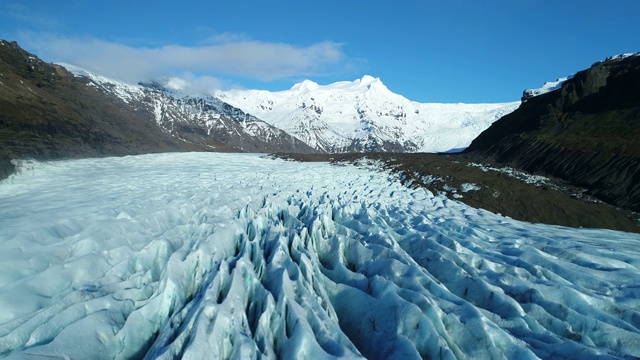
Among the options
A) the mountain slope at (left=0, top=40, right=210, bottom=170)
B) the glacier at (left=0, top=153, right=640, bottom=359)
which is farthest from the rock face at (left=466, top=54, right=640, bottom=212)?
the mountain slope at (left=0, top=40, right=210, bottom=170)

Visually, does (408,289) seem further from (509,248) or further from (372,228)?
(509,248)

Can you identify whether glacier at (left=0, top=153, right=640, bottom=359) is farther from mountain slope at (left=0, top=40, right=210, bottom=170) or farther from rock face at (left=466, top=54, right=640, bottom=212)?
mountain slope at (left=0, top=40, right=210, bottom=170)

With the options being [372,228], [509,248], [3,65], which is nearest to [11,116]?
[3,65]

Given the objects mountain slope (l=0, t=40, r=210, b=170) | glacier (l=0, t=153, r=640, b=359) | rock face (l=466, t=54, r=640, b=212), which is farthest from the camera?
mountain slope (l=0, t=40, r=210, b=170)

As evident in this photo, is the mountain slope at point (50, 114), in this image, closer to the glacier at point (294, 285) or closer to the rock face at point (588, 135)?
the glacier at point (294, 285)

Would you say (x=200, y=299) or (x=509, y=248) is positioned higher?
(x=509, y=248)

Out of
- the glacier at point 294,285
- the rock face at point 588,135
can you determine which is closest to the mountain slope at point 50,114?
the glacier at point 294,285

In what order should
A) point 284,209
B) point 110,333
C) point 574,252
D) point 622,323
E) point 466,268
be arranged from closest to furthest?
point 110,333
point 622,323
point 466,268
point 574,252
point 284,209
